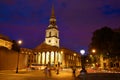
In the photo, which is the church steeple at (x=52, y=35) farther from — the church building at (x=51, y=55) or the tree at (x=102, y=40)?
the tree at (x=102, y=40)

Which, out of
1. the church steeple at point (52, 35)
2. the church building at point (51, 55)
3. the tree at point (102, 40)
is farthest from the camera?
the church steeple at point (52, 35)

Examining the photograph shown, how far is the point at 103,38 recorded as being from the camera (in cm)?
6750

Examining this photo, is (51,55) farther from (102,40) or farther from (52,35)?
(102,40)

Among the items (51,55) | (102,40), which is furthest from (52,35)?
(102,40)

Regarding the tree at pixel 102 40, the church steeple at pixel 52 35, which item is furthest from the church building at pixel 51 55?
the tree at pixel 102 40

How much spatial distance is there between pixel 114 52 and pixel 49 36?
107693mm

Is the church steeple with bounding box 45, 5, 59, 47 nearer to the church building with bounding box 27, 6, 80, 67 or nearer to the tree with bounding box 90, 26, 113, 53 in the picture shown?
the church building with bounding box 27, 6, 80, 67

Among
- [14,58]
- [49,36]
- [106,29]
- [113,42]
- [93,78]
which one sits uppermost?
[49,36]

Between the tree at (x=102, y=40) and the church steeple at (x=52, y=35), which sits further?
the church steeple at (x=52, y=35)

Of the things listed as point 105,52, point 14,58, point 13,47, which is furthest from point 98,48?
point 13,47

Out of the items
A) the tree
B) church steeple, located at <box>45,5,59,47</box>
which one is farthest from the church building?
the tree

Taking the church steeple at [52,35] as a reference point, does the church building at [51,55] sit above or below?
below

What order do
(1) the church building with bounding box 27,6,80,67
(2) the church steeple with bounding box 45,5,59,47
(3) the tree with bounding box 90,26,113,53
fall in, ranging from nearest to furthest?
(3) the tree with bounding box 90,26,113,53 < (1) the church building with bounding box 27,6,80,67 < (2) the church steeple with bounding box 45,5,59,47

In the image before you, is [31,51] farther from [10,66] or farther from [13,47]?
[10,66]
